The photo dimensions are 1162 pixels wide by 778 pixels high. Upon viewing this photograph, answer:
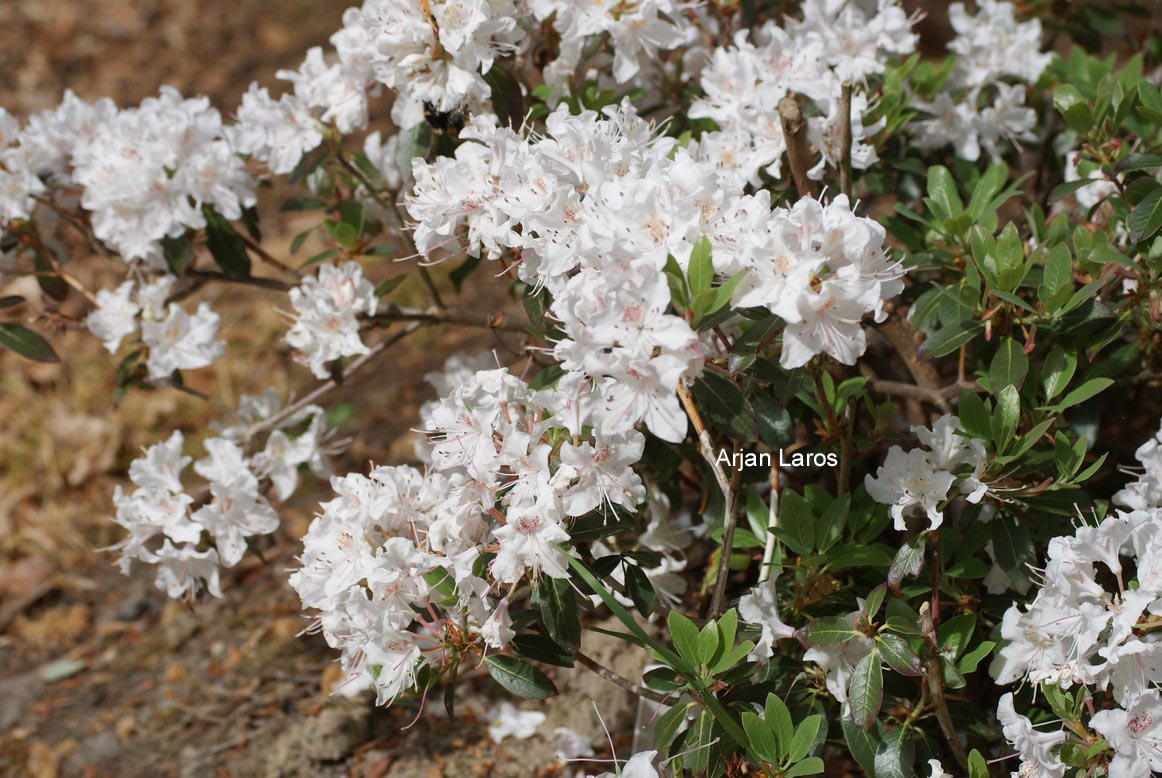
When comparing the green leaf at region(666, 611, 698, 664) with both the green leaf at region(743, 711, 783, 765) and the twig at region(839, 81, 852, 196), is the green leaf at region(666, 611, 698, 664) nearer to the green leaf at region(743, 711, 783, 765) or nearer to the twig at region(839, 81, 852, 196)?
the green leaf at region(743, 711, 783, 765)

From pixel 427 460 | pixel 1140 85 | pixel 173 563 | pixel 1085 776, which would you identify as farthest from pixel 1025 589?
pixel 173 563

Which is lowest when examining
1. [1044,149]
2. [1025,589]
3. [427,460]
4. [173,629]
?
[173,629]

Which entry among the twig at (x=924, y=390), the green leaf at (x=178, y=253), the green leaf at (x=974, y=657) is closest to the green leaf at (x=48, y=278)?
the green leaf at (x=178, y=253)

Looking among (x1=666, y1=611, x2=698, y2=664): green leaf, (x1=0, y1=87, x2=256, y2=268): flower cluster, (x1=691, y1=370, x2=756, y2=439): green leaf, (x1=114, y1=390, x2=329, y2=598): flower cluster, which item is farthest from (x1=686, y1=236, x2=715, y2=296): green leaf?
(x1=0, y1=87, x2=256, y2=268): flower cluster

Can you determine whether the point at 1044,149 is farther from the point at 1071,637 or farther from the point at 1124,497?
the point at 1071,637

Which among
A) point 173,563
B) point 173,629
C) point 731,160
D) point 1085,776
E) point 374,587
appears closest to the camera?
point 1085,776

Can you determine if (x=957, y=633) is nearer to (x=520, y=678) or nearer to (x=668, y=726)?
(x=668, y=726)
